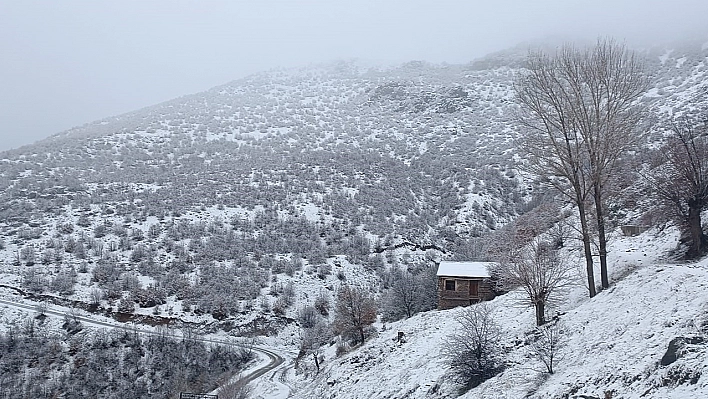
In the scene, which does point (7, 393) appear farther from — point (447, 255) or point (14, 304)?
point (447, 255)

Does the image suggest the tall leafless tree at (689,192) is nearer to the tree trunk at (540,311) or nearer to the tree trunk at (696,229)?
the tree trunk at (696,229)

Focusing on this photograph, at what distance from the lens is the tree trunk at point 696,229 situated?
1697cm

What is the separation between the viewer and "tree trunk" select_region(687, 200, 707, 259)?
16969 millimetres

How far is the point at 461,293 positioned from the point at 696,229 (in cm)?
1588

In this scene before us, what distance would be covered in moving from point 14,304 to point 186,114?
76.0 metres

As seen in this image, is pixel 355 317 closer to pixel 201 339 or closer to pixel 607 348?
pixel 201 339

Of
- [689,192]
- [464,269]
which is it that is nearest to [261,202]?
[464,269]

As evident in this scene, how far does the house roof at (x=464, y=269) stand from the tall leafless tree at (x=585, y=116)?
45.9ft

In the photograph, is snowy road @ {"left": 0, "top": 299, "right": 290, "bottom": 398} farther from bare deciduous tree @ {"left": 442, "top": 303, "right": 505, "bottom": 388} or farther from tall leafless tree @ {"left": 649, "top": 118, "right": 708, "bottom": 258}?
tall leafless tree @ {"left": 649, "top": 118, "right": 708, "bottom": 258}

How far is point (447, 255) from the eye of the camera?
5366 cm

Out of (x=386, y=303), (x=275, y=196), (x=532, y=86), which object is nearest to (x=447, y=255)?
(x=386, y=303)

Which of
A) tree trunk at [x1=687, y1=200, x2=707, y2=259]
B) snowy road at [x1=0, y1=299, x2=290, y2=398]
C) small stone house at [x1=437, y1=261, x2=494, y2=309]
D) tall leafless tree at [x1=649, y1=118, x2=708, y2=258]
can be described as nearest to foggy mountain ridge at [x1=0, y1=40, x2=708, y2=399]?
snowy road at [x1=0, y1=299, x2=290, y2=398]

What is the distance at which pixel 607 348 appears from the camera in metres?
12.6

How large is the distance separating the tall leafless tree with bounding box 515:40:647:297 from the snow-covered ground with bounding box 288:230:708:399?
8.53 feet
